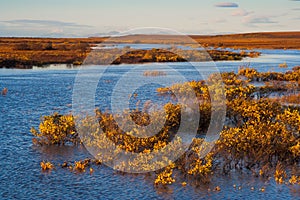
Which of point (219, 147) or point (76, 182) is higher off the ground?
point (219, 147)

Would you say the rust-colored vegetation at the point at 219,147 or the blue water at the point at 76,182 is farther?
the rust-colored vegetation at the point at 219,147

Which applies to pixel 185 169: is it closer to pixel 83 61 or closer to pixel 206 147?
pixel 206 147

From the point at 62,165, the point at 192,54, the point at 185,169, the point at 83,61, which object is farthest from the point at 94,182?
the point at 192,54

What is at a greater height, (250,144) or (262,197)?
(250,144)

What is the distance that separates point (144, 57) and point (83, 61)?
970 cm

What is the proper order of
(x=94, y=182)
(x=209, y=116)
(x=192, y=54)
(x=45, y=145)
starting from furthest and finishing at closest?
1. (x=192, y=54)
2. (x=209, y=116)
3. (x=45, y=145)
4. (x=94, y=182)

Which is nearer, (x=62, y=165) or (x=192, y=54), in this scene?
(x=62, y=165)

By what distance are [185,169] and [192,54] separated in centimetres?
5849

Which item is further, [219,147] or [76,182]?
[219,147]

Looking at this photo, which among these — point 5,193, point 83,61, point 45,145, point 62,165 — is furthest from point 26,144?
point 83,61

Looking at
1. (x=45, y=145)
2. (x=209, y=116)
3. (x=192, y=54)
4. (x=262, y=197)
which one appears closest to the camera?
(x=262, y=197)

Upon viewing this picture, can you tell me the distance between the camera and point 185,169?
14.6m

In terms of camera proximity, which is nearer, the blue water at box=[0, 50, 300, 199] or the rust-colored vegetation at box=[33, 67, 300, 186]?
the blue water at box=[0, 50, 300, 199]

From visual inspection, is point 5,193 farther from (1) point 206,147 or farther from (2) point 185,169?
(1) point 206,147
